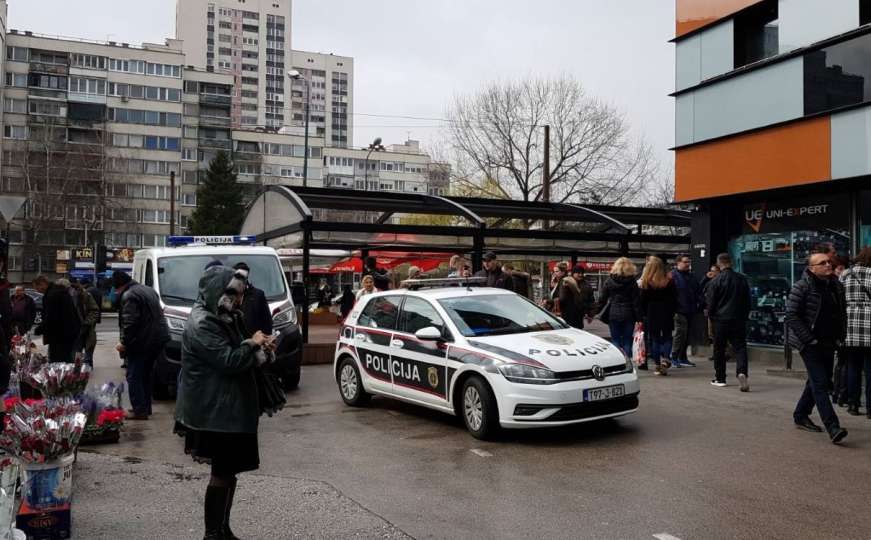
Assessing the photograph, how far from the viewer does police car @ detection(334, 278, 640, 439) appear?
24.6 feet

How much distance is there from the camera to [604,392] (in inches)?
302

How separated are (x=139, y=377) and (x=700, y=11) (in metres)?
12.9

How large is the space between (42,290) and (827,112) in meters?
13.0

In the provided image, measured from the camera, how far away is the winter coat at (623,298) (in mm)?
12312

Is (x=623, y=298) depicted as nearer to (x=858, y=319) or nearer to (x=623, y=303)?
(x=623, y=303)

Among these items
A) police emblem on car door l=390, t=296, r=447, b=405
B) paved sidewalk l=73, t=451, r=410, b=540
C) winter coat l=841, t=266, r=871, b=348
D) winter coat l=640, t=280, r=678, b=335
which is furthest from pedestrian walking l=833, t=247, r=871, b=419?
paved sidewalk l=73, t=451, r=410, b=540

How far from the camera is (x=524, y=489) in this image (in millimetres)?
6016

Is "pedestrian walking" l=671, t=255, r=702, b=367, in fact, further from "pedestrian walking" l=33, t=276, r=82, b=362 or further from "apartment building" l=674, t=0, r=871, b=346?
"pedestrian walking" l=33, t=276, r=82, b=362

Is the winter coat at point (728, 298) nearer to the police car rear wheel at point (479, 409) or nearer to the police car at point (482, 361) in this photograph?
the police car at point (482, 361)

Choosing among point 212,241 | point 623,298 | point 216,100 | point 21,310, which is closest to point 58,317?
point 212,241

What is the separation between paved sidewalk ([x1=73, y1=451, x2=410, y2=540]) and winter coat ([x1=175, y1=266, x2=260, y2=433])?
1.03m

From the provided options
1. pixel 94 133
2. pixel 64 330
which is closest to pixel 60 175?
pixel 94 133

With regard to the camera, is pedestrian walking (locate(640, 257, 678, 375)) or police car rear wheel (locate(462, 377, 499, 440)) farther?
pedestrian walking (locate(640, 257, 678, 375))

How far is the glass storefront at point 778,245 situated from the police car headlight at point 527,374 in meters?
8.08
